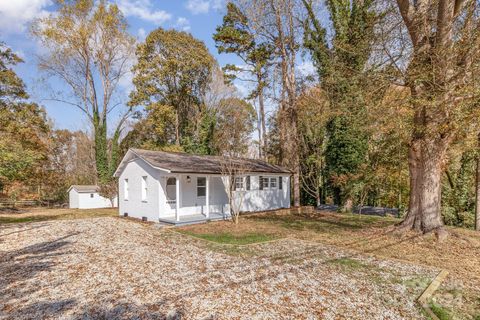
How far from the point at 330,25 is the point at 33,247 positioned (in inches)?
810

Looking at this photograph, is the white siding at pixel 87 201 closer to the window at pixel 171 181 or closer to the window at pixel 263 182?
the window at pixel 171 181

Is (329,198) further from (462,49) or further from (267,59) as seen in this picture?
(462,49)

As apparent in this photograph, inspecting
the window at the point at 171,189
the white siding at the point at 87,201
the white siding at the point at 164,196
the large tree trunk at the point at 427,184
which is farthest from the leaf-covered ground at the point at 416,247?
the white siding at the point at 87,201

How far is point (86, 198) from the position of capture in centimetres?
2389

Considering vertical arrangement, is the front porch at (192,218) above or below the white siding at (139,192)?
below

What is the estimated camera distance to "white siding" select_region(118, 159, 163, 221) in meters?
13.4

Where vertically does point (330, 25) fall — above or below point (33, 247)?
above

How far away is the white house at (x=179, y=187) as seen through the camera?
13234 millimetres

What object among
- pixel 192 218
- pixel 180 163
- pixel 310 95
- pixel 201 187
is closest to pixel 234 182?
pixel 201 187

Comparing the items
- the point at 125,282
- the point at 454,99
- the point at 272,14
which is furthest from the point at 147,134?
the point at 454,99

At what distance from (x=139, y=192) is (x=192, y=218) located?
3.55 m

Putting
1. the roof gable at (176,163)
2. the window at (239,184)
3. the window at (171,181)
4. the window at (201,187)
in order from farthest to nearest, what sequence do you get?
the window at (239,184) < the window at (201,187) < the window at (171,181) < the roof gable at (176,163)

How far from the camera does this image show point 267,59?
2100 cm

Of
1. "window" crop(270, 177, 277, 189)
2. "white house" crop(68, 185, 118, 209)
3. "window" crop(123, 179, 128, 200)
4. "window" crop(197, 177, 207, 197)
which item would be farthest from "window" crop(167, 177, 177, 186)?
"white house" crop(68, 185, 118, 209)
